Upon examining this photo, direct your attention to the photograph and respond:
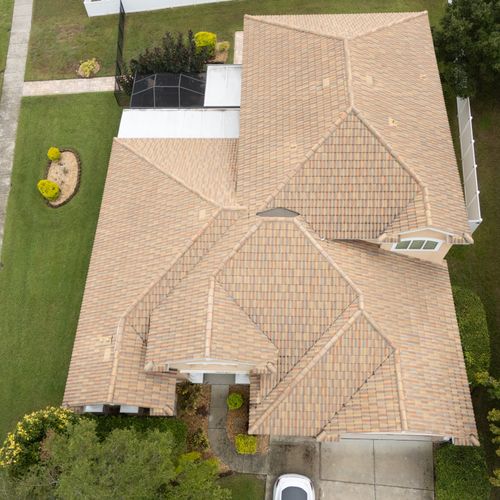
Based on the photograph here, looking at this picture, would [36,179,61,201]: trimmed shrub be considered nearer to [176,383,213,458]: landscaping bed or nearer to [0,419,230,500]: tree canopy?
[176,383,213,458]: landscaping bed

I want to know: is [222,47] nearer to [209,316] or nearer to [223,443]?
[209,316]

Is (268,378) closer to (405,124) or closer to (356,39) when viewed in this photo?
(405,124)

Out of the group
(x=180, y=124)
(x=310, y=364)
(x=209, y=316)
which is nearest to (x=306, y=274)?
(x=310, y=364)

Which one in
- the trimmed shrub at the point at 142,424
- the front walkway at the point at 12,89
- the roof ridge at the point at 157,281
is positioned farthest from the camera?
the front walkway at the point at 12,89

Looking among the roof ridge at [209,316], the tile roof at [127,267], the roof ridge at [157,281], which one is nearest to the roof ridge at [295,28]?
the tile roof at [127,267]

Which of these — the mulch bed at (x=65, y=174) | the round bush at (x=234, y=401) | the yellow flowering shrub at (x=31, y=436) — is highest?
the mulch bed at (x=65, y=174)

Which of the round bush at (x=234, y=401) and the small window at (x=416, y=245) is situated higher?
the small window at (x=416, y=245)

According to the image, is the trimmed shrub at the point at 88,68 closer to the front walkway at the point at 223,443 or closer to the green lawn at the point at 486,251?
the front walkway at the point at 223,443
